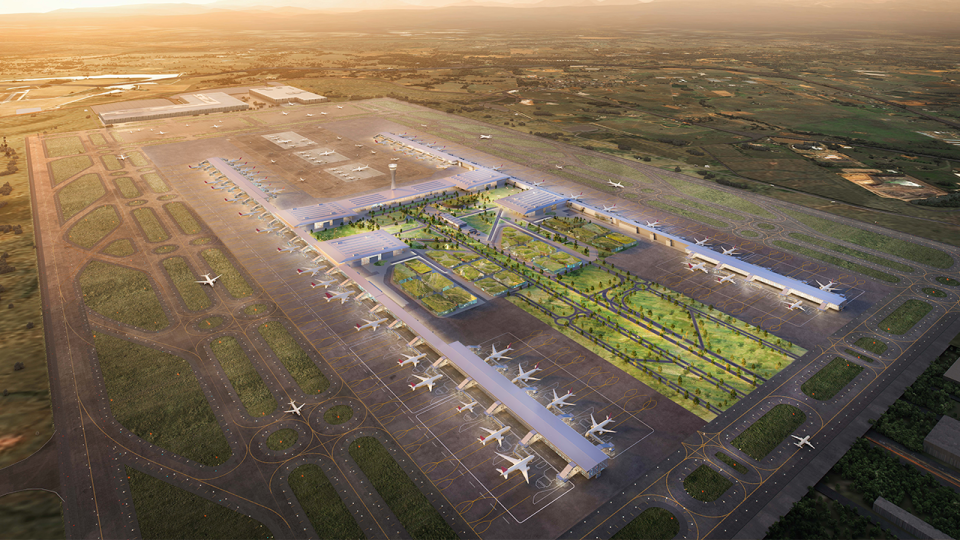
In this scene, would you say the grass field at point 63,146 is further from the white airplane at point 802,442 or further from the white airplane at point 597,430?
the white airplane at point 802,442

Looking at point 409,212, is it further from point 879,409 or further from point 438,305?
point 879,409

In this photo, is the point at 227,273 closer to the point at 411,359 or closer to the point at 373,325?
the point at 373,325

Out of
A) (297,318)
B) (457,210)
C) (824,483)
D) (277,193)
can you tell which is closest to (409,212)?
(457,210)

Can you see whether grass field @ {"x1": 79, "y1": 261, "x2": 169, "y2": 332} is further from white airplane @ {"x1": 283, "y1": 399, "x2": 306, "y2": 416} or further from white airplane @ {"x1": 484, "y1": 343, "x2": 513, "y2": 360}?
white airplane @ {"x1": 484, "y1": 343, "x2": 513, "y2": 360}

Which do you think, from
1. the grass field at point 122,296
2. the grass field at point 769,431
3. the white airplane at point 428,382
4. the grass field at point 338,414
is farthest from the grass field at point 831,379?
the grass field at point 122,296

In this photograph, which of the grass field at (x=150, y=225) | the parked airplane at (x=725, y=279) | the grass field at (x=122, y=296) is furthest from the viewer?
the grass field at (x=150, y=225)

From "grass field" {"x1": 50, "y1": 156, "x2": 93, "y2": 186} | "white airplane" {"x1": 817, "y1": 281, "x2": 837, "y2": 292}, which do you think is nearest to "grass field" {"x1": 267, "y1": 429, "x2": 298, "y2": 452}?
"white airplane" {"x1": 817, "y1": 281, "x2": 837, "y2": 292}
